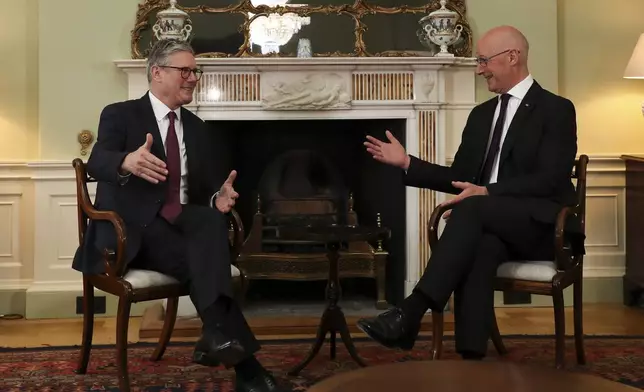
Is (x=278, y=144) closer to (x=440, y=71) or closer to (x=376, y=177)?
(x=376, y=177)

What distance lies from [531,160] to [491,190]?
0.24 m

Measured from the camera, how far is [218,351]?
255 cm

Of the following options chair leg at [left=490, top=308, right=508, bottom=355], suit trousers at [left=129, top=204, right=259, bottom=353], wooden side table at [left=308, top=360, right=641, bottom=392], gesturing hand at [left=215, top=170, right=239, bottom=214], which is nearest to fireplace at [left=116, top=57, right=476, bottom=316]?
chair leg at [left=490, top=308, right=508, bottom=355]

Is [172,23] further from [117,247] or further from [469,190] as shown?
[469,190]

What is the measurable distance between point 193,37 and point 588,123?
7.38ft

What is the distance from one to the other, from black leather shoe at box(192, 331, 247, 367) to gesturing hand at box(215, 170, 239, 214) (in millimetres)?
584

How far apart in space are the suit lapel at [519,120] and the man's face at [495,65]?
0.12 metres

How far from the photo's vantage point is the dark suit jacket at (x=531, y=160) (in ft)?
9.49

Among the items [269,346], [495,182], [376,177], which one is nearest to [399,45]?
[376,177]

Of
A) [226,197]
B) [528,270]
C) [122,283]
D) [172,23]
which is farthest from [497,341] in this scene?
[172,23]

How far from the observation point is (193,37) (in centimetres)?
424

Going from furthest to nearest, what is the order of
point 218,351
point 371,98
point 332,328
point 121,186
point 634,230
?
point 634,230, point 371,98, point 332,328, point 121,186, point 218,351

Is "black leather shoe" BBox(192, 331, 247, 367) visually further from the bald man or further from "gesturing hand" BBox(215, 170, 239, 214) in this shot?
"gesturing hand" BBox(215, 170, 239, 214)

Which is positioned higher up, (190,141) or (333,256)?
(190,141)
